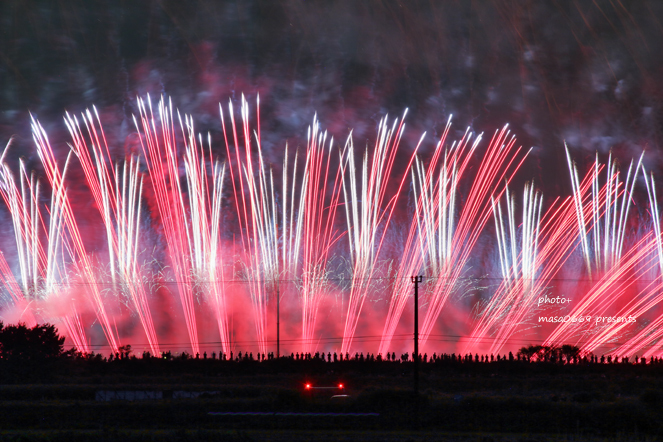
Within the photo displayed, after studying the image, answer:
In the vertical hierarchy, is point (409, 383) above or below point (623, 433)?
above

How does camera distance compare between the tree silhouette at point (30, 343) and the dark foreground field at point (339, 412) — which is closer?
the dark foreground field at point (339, 412)

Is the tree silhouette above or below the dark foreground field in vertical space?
above

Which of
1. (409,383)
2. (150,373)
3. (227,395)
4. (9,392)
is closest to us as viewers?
(227,395)

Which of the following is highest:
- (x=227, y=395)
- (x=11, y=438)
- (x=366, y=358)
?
(x=366, y=358)

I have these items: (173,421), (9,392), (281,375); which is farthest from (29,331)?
(173,421)

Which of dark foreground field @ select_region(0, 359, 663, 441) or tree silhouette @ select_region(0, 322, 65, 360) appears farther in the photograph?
tree silhouette @ select_region(0, 322, 65, 360)

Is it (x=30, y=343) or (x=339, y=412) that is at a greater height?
(x=30, y=343)

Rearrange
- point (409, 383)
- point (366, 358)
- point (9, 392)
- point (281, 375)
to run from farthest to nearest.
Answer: point (366, 358) → point (281, 375) → point (409, 383) → point (9, 392)

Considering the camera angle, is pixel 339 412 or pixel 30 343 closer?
pixel 339 412

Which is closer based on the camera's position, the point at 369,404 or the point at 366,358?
the point at 369,404

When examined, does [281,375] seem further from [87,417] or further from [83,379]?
[87,417]

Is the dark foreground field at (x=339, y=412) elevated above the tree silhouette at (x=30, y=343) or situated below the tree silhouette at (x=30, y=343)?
Answer: below
